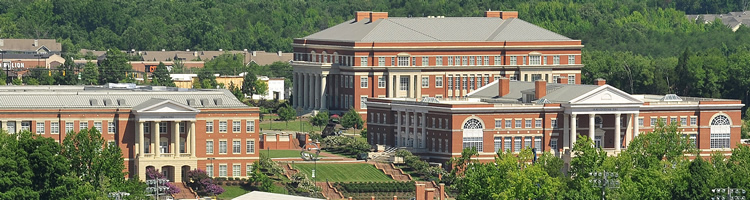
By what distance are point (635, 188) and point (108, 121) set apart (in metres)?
45.2

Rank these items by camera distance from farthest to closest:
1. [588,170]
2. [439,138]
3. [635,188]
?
1. [439,138]
2. [588,170]
3. [635,188]

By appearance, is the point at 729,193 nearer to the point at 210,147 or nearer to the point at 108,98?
the point at 210,147

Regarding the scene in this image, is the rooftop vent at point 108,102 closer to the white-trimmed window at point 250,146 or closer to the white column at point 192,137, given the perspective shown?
the white column at point 192,137

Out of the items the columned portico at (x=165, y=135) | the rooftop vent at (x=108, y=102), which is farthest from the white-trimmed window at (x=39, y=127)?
the columned portico at (x=165, y=135)

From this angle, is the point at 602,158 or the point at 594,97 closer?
the point at 602,158

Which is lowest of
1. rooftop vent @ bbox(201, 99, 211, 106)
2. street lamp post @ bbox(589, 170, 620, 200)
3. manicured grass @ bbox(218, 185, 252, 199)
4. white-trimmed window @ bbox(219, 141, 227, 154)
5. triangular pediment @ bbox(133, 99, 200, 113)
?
manicured grass @ bbox(218, 185, 252, 199)

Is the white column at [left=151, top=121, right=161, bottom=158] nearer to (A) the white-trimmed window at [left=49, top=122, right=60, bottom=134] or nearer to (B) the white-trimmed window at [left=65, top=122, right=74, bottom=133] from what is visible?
(B) the white-trimmed window at [left=65, top=122, right=74, bottom=133]

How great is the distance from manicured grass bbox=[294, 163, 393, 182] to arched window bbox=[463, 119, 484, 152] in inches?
349

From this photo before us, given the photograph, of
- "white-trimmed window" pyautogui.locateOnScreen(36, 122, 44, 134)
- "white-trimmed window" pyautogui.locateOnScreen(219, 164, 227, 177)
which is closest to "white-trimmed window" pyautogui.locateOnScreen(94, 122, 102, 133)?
"white-trimmed window" pyautogui.locateOnScreen(36, 122, 44, 134)

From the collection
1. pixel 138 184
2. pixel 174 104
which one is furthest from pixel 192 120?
pixel 138 184

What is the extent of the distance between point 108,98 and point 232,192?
13.9 metres

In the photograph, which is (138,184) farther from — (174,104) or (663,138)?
(663,138)

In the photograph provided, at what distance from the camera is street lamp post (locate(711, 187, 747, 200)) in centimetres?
14338

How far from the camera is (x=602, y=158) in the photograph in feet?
563
